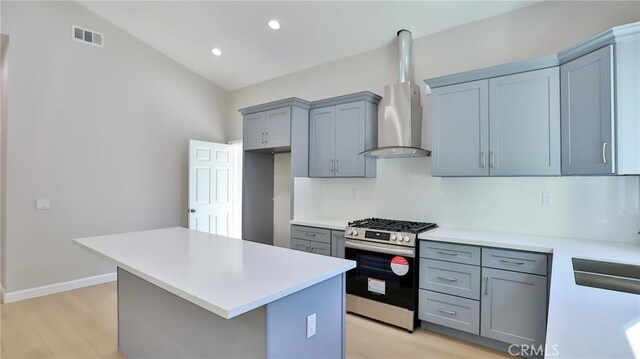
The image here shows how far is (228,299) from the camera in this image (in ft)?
4.09

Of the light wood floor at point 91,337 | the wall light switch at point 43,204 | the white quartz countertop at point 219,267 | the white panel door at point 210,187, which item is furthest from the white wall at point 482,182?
the wall light switch at point 43,204

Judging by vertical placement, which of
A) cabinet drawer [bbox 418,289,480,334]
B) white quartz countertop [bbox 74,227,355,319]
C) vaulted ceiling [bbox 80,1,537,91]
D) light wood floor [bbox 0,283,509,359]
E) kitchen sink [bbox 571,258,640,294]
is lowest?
light wood floor [bbox 0,283,509,359]

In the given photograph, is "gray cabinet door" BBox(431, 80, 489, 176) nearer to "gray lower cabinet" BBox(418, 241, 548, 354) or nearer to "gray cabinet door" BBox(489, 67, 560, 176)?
"gray cabinet door" BBox(489, 67, 560, 176)

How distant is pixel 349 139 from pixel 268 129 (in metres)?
1.14

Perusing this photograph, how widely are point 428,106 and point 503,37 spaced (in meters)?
0.89

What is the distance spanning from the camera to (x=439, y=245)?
2.79 meters

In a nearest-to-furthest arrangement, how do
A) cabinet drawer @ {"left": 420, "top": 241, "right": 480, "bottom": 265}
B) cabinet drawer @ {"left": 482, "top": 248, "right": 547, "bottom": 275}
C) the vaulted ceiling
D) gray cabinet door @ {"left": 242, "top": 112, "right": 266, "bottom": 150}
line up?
cabinet drawer @ {"left": 482, "top": 248, "right": 547, "bottom": 275}
cabinet drawer @ {"left": 420, "top": 241, "right": 480, "bottom": 265}
the vaulted ceiling
gray cabinet door @ {"left": 242, "top": 112, "right": 266, "bottom": 150}

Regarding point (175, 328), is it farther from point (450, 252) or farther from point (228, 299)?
point (450, 252)

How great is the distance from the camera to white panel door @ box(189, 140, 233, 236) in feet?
15.7

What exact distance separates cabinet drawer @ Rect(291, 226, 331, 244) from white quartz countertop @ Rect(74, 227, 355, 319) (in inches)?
52.7

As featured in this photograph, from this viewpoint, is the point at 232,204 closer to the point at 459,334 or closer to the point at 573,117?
the point at 459,334

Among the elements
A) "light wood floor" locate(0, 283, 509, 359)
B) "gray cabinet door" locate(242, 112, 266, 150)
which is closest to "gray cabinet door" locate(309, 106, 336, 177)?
"gray cabinet door" locate(242, 112, 266, 150)

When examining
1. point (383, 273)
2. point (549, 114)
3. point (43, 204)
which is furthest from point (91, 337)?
point (549, 114)

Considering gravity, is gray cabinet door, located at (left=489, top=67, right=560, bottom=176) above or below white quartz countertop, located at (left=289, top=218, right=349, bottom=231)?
above
